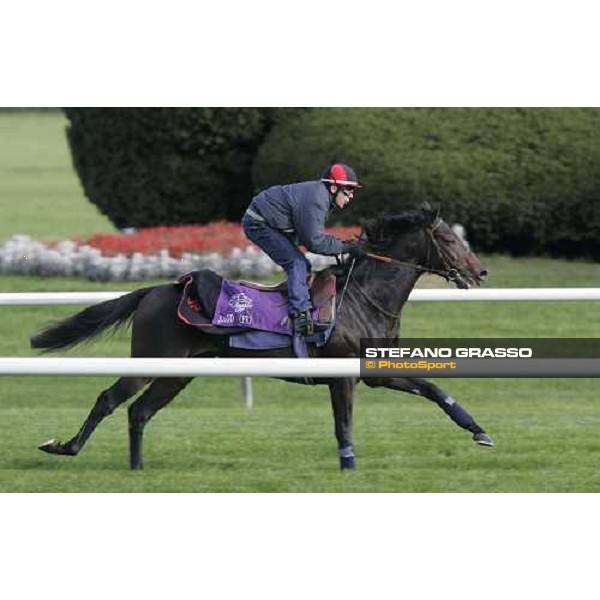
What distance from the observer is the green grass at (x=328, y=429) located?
7410mm

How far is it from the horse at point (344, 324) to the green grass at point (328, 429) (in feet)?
0.83

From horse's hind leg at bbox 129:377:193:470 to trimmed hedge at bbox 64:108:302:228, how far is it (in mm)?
8116

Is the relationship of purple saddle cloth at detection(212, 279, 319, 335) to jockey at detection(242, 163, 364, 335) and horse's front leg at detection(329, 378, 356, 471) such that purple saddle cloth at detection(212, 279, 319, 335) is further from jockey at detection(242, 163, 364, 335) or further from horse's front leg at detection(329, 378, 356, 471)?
horse's front leg at detection(329, 378, 356, 471)

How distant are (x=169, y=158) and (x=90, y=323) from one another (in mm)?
7925

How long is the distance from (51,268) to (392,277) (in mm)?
8117

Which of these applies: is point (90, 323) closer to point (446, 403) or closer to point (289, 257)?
point (289, 257)

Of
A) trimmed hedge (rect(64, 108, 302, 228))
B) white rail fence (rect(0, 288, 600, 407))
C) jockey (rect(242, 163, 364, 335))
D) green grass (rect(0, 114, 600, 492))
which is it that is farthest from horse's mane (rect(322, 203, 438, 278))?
trimmed hedge (rect(64, 108, 302, 228))

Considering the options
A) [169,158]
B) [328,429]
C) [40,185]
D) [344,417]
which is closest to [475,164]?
[169,158]

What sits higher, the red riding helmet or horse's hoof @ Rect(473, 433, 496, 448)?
→ the red riding helmet

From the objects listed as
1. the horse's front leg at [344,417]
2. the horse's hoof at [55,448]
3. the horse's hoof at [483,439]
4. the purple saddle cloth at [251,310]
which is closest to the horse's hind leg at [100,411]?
the horse's hoof at [55,448]

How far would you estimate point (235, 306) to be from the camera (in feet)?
26.1

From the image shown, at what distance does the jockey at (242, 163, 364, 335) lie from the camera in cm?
790

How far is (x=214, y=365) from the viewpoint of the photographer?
668 centimetres

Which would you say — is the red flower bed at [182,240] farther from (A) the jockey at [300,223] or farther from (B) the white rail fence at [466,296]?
(A) the jockey at [300,223]
